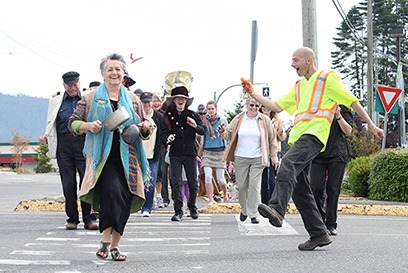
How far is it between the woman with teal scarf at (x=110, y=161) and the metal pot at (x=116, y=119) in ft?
0.30

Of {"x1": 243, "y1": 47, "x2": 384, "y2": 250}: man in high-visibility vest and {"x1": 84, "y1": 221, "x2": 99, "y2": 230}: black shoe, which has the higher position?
{"x1": 243, "y1": 47, "x2": 384, "y2": 250}: man in high-visibility vest

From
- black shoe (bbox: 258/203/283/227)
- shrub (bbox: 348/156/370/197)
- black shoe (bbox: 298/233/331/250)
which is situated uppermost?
black shoe (bbox: 258/203/283/227)

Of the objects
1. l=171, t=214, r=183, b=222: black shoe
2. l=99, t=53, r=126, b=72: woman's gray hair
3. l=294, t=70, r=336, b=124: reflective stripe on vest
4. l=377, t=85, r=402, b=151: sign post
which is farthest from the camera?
l=377, t=85, r=402, b=151: sign post

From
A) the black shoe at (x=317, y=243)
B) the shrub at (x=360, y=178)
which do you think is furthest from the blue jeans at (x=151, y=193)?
the shrub at (x=360, y=178)

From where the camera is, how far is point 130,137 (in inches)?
277

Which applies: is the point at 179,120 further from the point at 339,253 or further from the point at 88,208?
the point at 339,253

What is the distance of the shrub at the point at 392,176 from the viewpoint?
15.8 m

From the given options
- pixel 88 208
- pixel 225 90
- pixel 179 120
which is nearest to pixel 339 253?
pixel 88 208

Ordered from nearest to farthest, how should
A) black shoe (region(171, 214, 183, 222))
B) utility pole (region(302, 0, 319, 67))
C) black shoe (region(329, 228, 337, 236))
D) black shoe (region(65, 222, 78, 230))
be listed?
black shoe (region(329, 228, 337, 236)) < black shoe (region(65, 222, 78, 230)) < black shoe (region(171, 214, 183, 222)) < utility pole (region(302, 0, 319, 67))

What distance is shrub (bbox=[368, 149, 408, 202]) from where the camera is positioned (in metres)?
15.8

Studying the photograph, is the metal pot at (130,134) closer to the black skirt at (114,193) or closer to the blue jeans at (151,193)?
the black skirt at (114,193)

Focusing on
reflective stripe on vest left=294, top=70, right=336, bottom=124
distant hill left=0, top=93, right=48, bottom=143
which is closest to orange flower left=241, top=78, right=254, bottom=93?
reflective stripe on vest left=294, top=70, right=336, bottom=124

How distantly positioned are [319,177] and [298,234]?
0.75 meters

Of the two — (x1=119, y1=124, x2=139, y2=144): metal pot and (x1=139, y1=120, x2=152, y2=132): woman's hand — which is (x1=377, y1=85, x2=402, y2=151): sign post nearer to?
(x1=139, y1=120, x2=152, y2=132): woman's hand
